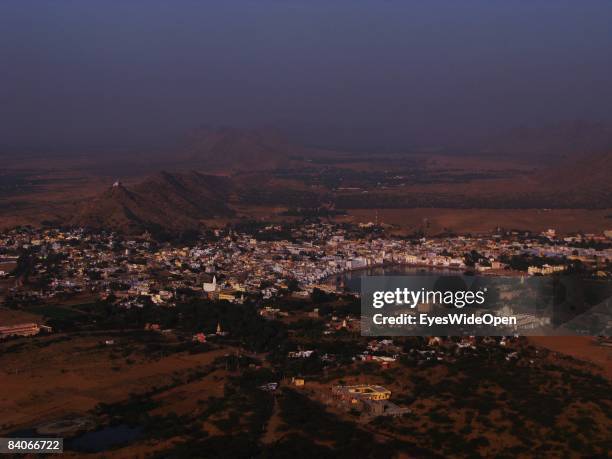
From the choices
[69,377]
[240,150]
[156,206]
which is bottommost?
[69,377]

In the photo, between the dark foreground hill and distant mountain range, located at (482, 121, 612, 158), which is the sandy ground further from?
distant mountain range, located at (482, 121, 612, 158)

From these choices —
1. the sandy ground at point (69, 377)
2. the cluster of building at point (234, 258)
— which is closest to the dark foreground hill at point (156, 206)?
the cluster of building at point (234, 258)

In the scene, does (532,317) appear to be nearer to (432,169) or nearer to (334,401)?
(334,401)

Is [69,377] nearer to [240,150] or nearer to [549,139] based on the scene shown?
[240,150]

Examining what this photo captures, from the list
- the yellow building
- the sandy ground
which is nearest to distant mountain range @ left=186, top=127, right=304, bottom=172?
the sandy ground

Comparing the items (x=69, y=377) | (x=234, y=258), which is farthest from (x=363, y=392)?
(x=234, y=258)

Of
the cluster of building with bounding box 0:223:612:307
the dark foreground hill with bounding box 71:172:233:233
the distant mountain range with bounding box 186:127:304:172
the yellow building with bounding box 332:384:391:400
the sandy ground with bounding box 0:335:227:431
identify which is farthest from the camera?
the distant mountain range with bounding box 186:127:304:172

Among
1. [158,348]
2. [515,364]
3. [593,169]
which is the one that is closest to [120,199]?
[158,348]

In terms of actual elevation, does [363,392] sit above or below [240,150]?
below
